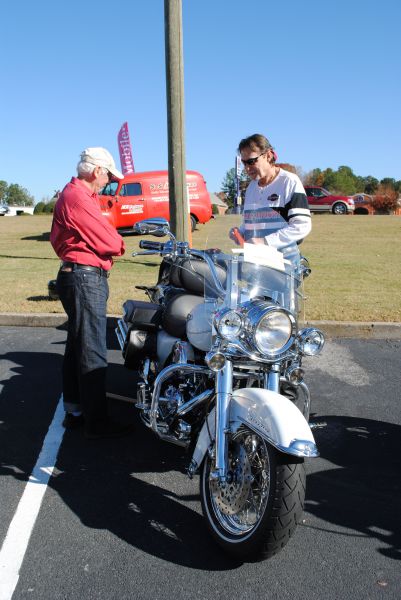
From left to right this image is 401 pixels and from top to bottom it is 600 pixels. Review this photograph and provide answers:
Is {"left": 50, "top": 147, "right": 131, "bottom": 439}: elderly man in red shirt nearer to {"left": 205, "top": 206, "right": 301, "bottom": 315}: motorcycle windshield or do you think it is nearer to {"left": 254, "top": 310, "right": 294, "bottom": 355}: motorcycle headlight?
{"left": 205, "top": 206, "right": 301, "bottom": 315}: motorcycle windshield

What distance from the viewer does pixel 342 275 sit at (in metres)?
10.7

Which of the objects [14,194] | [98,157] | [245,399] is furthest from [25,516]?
[14,194]

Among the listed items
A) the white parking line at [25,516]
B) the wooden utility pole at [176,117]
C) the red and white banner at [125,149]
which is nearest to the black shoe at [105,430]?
the white parking line at [25,516]

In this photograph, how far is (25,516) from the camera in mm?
3012

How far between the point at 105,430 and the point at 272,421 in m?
1.81

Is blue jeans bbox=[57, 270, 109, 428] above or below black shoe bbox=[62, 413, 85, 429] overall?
above

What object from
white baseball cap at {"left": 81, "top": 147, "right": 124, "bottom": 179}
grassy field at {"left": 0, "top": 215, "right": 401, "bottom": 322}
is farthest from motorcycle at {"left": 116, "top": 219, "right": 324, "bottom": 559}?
white baseball cap at {"left": 81, "top": 147, "right": 124, "bottom": 179}

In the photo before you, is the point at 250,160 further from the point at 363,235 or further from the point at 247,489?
the point at 363,235

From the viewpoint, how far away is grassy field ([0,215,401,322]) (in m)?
7.22

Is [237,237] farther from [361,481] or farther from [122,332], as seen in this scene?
[361,481]

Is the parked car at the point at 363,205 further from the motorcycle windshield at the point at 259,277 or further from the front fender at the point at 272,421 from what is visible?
the front fender at the point at 272,421

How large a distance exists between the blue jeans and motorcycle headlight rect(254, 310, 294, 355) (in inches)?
59.0

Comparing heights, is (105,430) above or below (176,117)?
below

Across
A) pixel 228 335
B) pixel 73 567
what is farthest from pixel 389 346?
pixel 73 567
